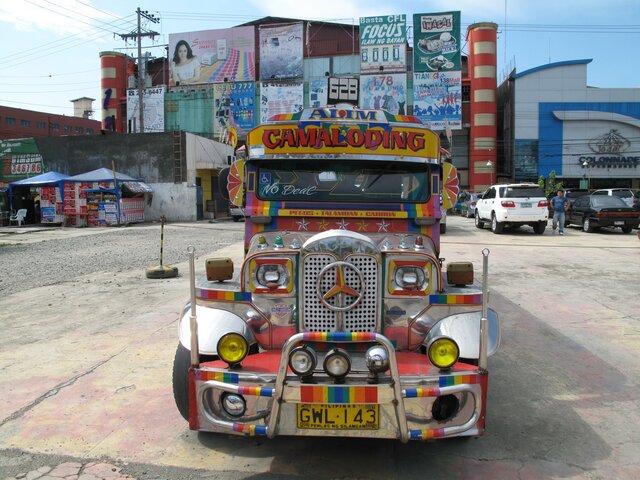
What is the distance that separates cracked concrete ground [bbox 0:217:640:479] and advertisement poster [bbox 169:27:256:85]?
1591 inches

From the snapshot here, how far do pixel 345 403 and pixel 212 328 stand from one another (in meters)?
1.16

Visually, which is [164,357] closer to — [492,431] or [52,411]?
[52,411]

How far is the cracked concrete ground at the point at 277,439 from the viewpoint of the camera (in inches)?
134

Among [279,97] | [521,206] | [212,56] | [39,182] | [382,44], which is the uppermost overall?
[212,56]

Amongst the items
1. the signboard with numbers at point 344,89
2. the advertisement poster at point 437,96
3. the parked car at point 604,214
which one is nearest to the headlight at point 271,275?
the signboard with numbers at point 344,89

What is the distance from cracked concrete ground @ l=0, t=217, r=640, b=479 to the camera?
339cm

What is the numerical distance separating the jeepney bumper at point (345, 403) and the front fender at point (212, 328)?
13.7 inches

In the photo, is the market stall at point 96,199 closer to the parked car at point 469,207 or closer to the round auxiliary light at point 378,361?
the parked car at point 469,207

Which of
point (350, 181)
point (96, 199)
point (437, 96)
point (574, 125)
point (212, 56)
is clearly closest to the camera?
point (350, 181)

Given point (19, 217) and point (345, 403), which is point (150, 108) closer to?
point (19, 217)

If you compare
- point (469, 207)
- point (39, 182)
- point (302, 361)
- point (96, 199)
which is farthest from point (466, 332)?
point (39, 182)

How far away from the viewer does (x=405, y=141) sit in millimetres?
4656

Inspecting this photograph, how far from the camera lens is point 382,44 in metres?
42.4

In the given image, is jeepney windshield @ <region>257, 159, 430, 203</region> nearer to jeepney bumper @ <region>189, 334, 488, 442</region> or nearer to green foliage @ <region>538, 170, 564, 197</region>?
jeepney bumper @ <region>189, 334, 488, 442</region>
